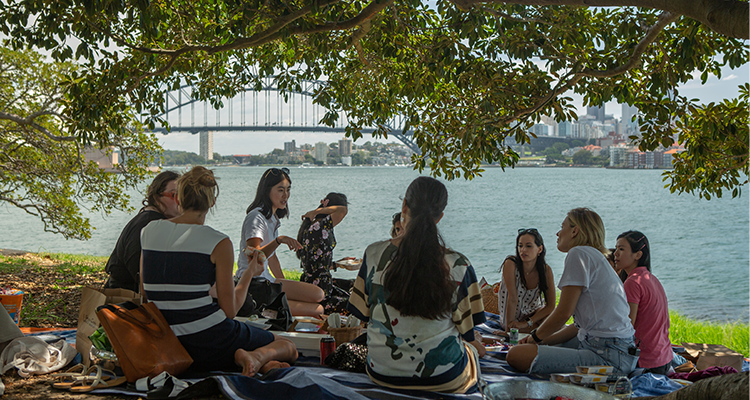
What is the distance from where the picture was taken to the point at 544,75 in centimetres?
439

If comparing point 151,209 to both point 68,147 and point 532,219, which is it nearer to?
point 68,147

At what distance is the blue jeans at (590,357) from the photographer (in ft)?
9.38

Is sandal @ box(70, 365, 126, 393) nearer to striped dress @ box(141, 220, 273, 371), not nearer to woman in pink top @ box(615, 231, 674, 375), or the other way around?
striped dress @ box(141, 220, 273, 371)

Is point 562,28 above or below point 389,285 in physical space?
above

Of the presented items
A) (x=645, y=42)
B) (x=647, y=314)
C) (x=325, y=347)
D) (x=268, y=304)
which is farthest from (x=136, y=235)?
(x=645, y=42)

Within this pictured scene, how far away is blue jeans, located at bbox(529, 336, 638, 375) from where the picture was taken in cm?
286

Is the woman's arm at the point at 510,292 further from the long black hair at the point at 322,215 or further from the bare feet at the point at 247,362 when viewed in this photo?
the bare feet at the point at 247,362

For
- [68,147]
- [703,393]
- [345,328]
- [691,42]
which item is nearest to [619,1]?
[691,42]

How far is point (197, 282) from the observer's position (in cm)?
259

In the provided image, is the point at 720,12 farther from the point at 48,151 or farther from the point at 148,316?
the point at 48,151

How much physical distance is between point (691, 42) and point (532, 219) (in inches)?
1294

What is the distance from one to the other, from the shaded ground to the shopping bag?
228mm

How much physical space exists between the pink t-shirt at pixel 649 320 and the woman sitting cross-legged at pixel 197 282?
212cm

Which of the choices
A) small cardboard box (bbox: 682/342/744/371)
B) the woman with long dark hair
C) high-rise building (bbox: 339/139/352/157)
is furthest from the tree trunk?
high-rise building (bbox: 339/139/352/157)
